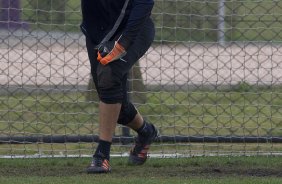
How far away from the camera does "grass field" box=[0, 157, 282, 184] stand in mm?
6047

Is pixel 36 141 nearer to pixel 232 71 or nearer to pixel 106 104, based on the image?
pixel 106 104

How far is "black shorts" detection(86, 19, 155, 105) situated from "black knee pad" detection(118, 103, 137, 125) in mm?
108

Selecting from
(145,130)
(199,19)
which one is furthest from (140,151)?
(199,19)

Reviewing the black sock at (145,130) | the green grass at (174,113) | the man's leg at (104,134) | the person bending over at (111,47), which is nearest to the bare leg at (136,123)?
the black sock at (145,130)

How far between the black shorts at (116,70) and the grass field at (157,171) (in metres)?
0.56

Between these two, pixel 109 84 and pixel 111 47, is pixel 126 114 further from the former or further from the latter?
pixel 111 47

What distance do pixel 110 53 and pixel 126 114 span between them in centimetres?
66

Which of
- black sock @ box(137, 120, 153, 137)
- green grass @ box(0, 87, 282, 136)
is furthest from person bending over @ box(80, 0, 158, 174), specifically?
green grass @ box(0, 87, 282, 136)

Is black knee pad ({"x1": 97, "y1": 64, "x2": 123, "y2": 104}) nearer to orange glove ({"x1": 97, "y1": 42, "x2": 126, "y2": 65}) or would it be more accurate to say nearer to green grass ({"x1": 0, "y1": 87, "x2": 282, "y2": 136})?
orange glove ({"x1": 97, "y1": 42, "x2": 126, "y2": 65})

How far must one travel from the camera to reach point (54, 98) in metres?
8.23

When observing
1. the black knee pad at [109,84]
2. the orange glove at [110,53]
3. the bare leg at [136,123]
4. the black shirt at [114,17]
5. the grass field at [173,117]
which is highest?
the black shirt at [114,17]

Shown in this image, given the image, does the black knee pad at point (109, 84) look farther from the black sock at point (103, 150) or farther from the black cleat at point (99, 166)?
the black cleat at point (99, 166)

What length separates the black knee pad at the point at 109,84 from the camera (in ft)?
20.1

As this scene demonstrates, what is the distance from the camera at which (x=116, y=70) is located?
6.16 meters
